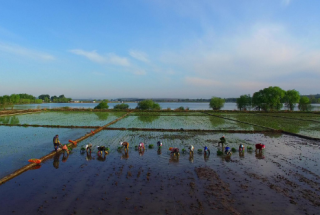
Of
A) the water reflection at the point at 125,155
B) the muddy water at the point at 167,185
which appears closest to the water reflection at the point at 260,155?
the muddy water at the point at 167,185

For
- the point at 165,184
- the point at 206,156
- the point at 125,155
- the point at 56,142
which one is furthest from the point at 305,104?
the point at 56,142

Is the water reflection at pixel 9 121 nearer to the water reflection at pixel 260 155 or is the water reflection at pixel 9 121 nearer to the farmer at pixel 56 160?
the farmer at pixel 56 160

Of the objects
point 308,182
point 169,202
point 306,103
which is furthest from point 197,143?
point 306,103

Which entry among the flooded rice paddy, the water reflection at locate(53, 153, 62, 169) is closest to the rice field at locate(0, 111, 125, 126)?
the water reflection at locate(53, 153, 62, 169)

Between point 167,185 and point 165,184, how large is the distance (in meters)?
0.12

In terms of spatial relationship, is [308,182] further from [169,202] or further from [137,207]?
[137,207]

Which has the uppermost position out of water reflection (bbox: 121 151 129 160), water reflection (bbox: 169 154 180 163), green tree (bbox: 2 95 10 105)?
green tree (bbox: 2 95 10 105)

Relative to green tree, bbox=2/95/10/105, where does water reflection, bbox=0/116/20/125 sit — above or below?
below

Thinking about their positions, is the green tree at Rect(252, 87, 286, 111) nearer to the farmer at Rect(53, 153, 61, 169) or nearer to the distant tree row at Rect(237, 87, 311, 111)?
the distant tree row at Rect(237, 87, 311, 111)

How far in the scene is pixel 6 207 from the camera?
643 cm

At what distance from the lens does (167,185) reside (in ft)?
26.6

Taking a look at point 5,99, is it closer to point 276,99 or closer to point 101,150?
point 101,150

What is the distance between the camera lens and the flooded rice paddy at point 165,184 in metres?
6.51

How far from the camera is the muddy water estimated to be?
6.49 meters
